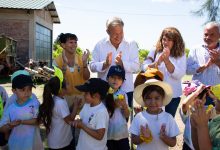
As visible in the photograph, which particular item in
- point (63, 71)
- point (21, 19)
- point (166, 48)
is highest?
point (21, 19)

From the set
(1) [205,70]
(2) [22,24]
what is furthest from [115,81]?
(2) [22,24]

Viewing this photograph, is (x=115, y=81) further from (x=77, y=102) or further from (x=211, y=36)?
(x=211, y=36)

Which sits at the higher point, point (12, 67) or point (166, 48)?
point (166, 48)

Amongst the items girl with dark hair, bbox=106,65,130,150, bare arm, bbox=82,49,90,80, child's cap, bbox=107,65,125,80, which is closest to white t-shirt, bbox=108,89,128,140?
girl with dark hair, bbox=106,65,130,150

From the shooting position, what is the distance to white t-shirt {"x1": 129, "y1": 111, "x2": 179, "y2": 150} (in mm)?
3141

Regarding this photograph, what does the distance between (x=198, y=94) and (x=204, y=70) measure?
0.87 m

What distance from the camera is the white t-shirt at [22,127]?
3.56 meters

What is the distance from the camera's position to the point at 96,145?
133 inches

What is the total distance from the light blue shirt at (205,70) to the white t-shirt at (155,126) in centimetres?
95

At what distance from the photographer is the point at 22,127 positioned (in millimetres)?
3621

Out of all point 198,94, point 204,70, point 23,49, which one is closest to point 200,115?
point 198,94

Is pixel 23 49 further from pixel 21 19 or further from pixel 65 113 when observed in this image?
pixel 65 113

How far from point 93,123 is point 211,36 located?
5.77 ft

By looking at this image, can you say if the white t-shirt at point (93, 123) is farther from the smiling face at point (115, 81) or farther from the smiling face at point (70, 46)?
the smiling face at point (70, 46)
